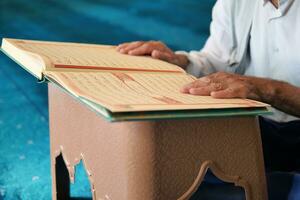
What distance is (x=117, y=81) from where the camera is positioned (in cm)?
70

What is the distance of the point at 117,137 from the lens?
61cm

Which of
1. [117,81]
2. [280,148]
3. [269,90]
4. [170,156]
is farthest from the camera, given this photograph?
[280,148]

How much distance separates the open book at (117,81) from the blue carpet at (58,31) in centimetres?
52

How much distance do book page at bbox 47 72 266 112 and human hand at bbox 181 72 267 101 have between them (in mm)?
18

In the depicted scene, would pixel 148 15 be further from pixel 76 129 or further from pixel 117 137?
pixel 117 137

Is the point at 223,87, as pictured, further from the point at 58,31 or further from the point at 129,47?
the point at 58,31

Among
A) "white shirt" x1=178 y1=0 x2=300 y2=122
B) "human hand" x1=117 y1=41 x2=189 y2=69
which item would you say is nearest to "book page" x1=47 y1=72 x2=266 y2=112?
"human hand" x1=117 y1=41 x2=189 y2=69

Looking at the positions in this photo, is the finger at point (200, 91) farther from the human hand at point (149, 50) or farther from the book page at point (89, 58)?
the human hand at point (149, 50)

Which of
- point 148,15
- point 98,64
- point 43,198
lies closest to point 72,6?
point 148,15

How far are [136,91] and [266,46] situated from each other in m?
0.56

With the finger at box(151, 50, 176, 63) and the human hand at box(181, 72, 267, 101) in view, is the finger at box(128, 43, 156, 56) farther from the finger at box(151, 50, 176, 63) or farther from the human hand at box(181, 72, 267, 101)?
the human hand at box(181, 72, 267, 101)

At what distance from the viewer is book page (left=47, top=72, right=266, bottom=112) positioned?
0.53m

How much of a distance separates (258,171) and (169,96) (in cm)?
18

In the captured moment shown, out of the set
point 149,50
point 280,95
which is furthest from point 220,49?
point 280,95
